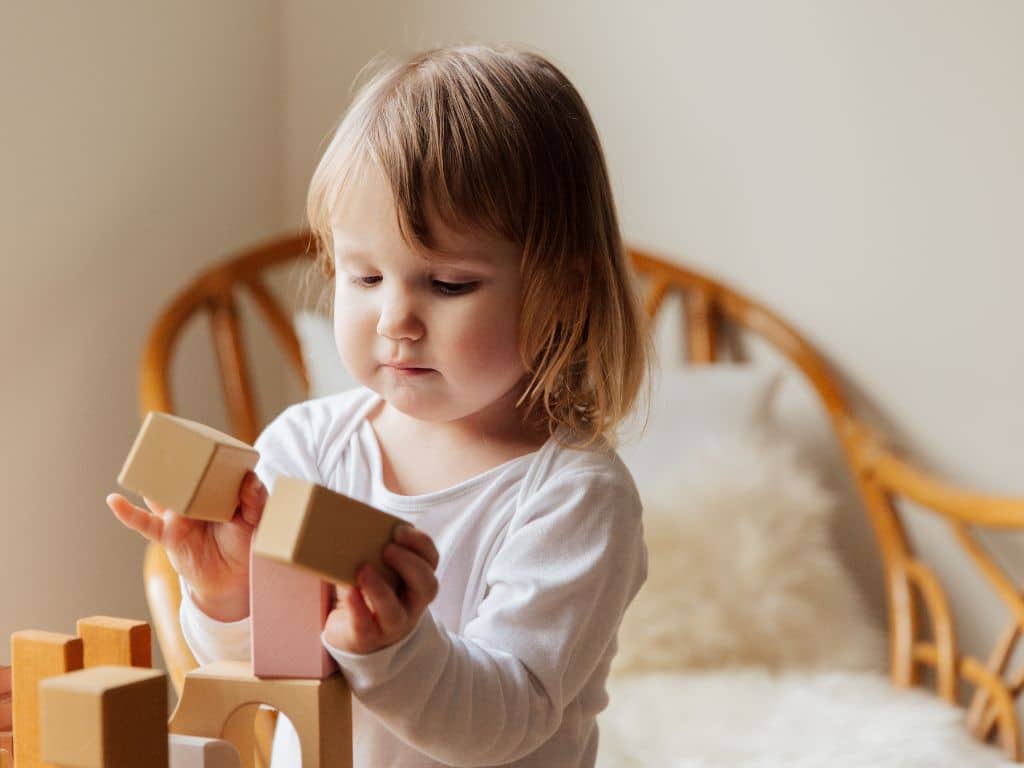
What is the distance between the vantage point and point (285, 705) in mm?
610

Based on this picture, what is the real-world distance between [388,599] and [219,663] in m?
0.13

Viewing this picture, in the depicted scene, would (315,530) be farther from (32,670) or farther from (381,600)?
(32,670)

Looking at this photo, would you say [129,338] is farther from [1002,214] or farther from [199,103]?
[1002,214]

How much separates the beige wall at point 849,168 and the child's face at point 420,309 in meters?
0.95

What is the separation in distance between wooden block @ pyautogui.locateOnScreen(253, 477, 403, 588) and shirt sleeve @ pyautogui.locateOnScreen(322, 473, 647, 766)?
78 millimetres

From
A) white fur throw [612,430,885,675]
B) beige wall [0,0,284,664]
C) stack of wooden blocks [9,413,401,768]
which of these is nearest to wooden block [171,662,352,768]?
stack of wooden blocks [9,413,401,768]

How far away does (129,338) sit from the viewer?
161 cm

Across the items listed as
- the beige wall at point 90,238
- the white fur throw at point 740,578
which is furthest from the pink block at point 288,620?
the beige wall at point 90,238

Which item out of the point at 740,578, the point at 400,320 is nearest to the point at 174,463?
the point at 400,320

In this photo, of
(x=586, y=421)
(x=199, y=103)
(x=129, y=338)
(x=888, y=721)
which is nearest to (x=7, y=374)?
(x=129, y=338)

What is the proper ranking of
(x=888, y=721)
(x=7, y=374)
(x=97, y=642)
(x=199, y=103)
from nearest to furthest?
(x=97, y=642), (x=888, y=721), (x=7, y=374), (x=199, y=103)

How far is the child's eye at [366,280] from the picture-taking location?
75 cm

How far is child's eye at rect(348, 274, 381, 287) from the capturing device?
0.75m

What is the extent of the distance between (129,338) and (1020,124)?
3.60 ft
